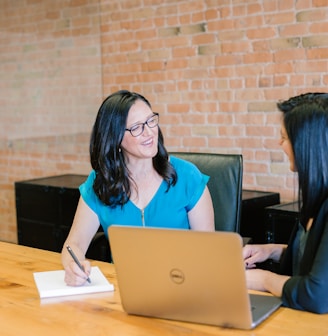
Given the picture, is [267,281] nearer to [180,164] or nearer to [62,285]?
[62,285]

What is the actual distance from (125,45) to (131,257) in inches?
119

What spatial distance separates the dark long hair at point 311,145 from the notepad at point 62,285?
2.17 feet

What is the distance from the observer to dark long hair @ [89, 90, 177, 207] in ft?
7.82

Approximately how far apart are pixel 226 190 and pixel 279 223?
2.47 feet

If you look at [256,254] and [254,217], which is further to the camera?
[254,217]

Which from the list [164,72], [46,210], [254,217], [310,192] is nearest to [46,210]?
[46,210]

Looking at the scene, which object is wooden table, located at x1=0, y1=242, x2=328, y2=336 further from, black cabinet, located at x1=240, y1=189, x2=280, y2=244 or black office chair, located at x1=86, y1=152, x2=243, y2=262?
black cabinet, located at x1=240, y1=189, x2=280, y2=244

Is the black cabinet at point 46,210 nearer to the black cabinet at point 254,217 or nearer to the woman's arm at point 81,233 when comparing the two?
the black cabinet at point 254,217

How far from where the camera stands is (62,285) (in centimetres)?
196

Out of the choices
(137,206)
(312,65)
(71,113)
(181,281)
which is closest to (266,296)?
(181,281)

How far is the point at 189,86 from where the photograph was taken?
4062 mm

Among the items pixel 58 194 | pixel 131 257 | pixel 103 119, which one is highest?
pixel 103 119

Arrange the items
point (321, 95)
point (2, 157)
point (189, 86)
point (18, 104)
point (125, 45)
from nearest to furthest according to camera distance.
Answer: point (321, 95), point (189, 86), point (125, 45), point (18, 104), point (2, 157)

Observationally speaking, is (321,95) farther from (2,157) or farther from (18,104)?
(2,157)
